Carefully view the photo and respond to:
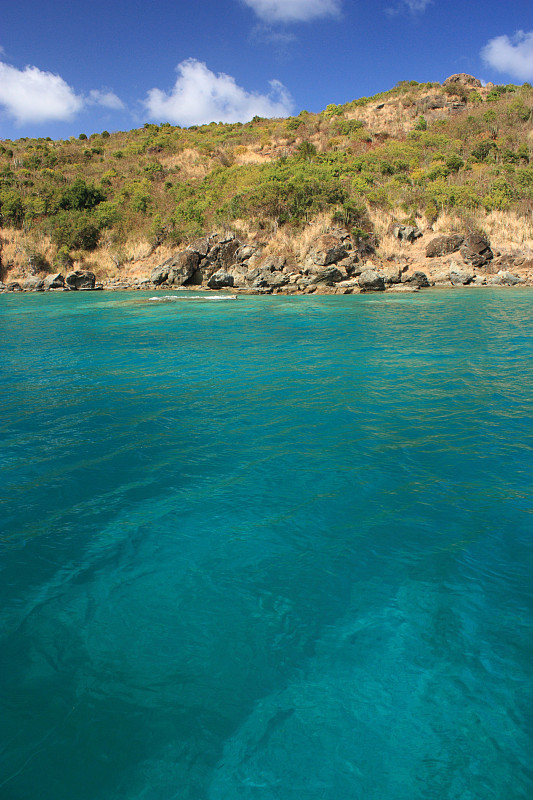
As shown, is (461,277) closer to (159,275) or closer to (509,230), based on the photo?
(509,230)

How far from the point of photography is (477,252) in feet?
96.2

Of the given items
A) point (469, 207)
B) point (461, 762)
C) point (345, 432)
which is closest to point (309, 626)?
point (461, 762)

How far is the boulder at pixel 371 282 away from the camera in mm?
25906

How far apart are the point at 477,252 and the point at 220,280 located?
16.7m

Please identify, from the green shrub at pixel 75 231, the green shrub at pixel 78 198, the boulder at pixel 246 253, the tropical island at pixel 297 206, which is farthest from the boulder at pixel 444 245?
the green shrub at pixel 78 198

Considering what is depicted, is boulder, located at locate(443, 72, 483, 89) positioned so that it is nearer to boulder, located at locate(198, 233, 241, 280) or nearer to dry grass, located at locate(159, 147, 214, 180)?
dry grass, located at locate(159, 147, 214, 180)

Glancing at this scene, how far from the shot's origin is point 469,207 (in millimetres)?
32781

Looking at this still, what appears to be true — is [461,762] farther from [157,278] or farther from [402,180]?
[402,180]

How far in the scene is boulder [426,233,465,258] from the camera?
30.0 m

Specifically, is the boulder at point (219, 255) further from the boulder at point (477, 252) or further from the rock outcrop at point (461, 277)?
the boulder at point (477, 252)

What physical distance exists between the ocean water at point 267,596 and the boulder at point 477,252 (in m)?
24.8

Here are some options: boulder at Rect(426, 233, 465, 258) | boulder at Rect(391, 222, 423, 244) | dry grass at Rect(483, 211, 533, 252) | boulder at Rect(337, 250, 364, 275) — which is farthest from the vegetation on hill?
boulder at Rect(337, 250, 364, 275)

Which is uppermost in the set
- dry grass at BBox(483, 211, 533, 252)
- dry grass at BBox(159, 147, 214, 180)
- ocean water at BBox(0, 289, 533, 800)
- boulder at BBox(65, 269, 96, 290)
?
dry grass at BBox(159, 147, 214, 180)

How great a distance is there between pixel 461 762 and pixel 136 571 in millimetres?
2496
